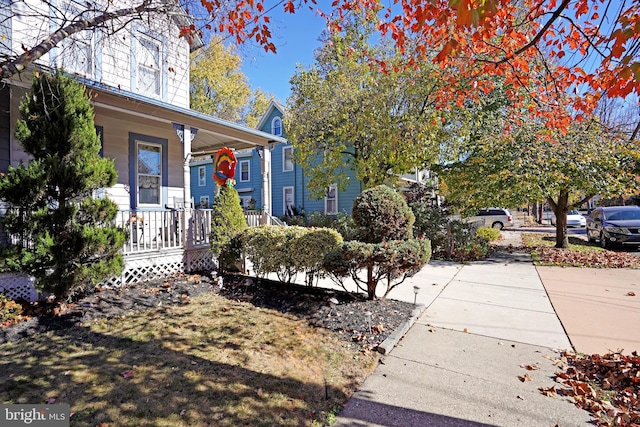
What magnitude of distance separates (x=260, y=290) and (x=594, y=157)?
10381mm

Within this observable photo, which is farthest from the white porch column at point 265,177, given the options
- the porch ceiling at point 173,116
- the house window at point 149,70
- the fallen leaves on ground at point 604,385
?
the fallen leaves on ground at point 604,385

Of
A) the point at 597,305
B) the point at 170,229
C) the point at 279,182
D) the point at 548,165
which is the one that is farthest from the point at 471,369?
the point at 279,182

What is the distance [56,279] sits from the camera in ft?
15.0

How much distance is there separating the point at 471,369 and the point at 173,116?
7.76 m

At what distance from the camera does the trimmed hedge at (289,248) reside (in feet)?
18.4

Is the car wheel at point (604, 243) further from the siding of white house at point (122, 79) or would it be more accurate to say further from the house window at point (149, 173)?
the house window at point (149, 173)

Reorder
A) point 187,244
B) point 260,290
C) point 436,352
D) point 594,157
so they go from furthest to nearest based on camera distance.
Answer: point 594,157 → point 187,244 → point 260,290 → point 436,352

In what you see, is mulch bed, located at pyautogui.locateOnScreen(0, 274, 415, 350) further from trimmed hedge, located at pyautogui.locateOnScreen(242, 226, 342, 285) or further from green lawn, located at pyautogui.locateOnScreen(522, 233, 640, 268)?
green lawn, located at pyautogui.locateOnScreen(522, 233, 640, 268)

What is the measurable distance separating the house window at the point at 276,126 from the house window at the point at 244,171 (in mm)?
2981

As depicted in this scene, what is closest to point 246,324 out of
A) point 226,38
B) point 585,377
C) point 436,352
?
point 436,352

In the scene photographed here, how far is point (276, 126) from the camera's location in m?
20.3

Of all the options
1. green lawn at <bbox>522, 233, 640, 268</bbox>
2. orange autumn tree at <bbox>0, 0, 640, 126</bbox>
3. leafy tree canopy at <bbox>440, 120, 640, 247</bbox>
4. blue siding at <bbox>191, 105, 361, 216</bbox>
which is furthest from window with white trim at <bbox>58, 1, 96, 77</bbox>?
green lawn at <bbox>522, 233, 640, 268</bbox>

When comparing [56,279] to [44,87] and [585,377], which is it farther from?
[585,377]

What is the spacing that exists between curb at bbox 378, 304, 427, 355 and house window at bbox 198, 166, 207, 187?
2126 cm
